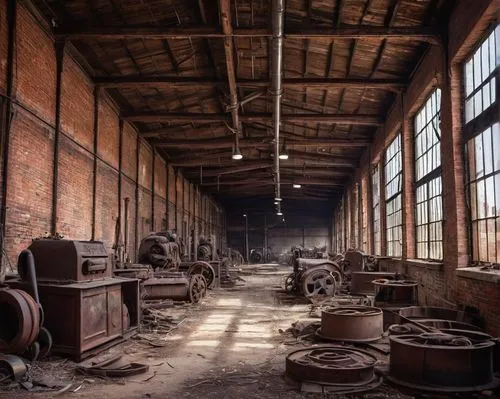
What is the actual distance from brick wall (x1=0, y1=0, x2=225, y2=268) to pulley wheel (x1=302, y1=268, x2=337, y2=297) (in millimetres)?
5848

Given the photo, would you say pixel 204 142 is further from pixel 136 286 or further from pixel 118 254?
pixel 136 286

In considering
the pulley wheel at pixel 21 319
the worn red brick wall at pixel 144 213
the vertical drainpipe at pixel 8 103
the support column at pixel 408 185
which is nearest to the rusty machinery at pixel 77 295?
the pulley wheel at pixel 21 319

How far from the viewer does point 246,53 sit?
1227cm

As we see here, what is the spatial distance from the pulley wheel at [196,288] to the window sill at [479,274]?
6942 mm

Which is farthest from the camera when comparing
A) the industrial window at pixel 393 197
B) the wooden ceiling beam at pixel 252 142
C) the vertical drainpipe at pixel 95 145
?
the wooden ceiling beam at pixel 252 142

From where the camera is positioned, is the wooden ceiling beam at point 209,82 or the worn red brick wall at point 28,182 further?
the wooden ceiling beam at point 209,82

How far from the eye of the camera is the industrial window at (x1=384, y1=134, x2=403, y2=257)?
48.3 ft

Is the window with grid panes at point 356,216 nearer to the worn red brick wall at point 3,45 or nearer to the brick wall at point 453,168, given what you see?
the brick wall at point 453,168

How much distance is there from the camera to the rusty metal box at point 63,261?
706 cm

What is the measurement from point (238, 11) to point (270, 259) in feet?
110

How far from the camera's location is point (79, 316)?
6.65 metres

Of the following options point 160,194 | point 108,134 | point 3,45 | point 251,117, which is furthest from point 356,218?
point 3,45

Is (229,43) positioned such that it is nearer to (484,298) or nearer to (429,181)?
(429,181)

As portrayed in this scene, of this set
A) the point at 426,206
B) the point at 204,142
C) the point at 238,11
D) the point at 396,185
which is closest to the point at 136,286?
the point at 238,11
